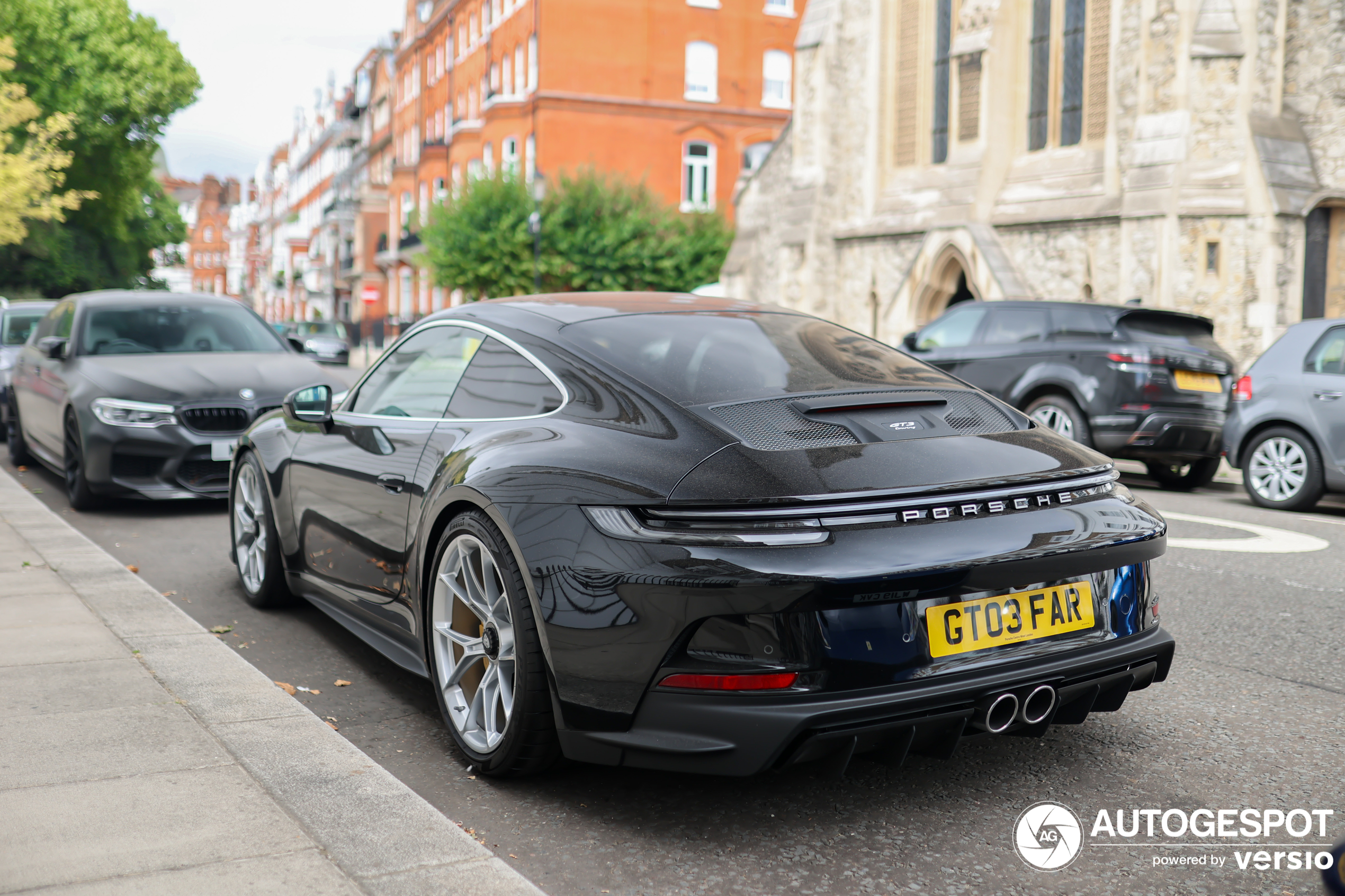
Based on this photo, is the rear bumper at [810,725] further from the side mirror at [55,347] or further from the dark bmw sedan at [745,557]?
the side mirror at [55,347]

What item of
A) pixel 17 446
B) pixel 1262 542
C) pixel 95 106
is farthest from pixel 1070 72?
pixel 95 106

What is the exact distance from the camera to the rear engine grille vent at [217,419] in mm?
8711

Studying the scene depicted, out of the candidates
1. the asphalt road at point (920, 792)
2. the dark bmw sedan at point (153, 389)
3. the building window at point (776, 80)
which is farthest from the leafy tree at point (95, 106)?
the asphalt road at point (920, 792)

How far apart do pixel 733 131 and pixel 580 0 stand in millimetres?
6643

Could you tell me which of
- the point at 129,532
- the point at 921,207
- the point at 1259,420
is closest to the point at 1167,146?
the point at 921,207

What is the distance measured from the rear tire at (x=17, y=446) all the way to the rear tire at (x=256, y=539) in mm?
6679

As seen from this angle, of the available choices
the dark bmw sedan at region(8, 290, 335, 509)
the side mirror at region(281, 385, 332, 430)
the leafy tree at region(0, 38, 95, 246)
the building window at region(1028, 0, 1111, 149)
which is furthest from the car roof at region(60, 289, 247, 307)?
the leafy tree at region(0, 38, 95, 246)

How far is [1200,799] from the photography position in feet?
11.1

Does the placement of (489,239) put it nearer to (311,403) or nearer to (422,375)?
(311,403)

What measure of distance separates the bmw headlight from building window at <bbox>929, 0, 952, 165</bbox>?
798 inches

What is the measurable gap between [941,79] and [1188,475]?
16369 mm

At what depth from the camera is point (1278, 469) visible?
9859 millimetres

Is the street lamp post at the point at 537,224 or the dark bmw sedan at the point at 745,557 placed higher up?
the street lamp post at the point at 537,224

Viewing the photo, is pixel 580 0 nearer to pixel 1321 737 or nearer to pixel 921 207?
pixel 921 207
